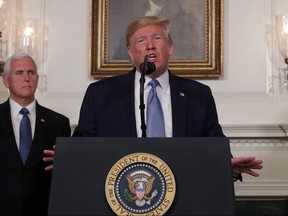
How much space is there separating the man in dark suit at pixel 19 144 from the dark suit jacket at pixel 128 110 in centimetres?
77

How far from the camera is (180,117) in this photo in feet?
6.46

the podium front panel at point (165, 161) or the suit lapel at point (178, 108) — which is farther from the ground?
the suit lapel at point (178, 108)

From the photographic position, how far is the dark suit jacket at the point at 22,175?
8.70 ft

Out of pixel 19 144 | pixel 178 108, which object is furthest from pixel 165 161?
pixel 19 144

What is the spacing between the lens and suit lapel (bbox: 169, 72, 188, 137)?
1.95 meters

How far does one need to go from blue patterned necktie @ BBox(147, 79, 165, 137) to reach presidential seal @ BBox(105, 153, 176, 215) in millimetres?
543

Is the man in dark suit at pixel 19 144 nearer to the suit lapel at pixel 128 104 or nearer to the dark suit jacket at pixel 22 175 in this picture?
the dark suit jacket at pixel 22 175

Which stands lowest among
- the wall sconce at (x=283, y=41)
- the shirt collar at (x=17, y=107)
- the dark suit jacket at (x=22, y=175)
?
the dark suit jacket at (x=22, y=175)

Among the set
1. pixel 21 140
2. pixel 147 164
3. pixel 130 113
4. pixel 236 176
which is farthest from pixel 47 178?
pixel 147 164

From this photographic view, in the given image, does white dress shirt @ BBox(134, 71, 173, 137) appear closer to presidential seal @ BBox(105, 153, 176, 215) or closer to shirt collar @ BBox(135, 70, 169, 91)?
shirt collar @ BBox(135, 70, 169, 91)

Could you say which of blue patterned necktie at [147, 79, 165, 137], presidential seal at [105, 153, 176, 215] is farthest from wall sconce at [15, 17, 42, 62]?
presidential seal at [105, 153, 176, 215]

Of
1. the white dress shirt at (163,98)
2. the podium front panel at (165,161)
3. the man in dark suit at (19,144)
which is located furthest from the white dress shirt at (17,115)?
the podium front panel at (165,161)

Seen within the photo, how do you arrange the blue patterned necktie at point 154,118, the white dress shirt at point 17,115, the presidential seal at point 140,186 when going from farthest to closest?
1. the white dress shirt at point 17,115
2. the blue patterned necktie at point 154,118
3. the presidential seal at point 140,186

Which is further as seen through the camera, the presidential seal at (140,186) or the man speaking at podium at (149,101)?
the man speaking at podium at (149,101)
